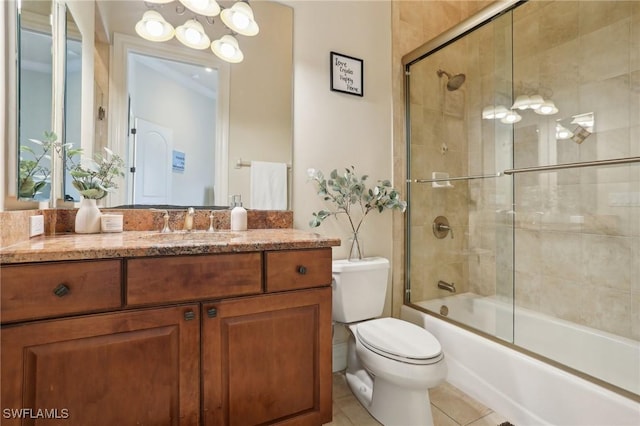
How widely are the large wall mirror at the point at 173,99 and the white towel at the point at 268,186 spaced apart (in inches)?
1.5

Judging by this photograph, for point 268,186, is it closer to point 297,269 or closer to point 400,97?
point 297,269

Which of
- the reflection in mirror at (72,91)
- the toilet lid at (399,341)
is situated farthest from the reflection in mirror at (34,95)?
the toilet lid at (399,341)

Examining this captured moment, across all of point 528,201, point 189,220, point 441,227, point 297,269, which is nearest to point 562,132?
point 528,201

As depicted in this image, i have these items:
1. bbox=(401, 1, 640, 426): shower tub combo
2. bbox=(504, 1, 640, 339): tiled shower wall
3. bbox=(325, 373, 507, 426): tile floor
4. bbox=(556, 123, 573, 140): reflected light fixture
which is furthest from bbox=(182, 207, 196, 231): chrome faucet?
bbox=(556, 123, 573, 140): reflected light fixture

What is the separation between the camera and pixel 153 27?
1.42m

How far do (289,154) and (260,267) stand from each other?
84cm

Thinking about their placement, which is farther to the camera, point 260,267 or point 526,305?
point 526,305

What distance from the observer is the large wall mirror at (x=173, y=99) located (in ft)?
4.22

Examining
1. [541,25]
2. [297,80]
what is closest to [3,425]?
[297,80]

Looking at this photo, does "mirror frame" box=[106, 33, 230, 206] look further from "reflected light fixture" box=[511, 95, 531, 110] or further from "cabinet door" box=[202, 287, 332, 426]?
"reflected light fixture" box=[511, 95, 531, 110]

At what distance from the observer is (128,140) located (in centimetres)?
141

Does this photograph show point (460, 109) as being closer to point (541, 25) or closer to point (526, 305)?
point (541, 25)

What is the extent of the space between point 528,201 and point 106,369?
2354mm

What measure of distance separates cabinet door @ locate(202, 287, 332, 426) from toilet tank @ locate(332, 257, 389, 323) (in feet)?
1.28
